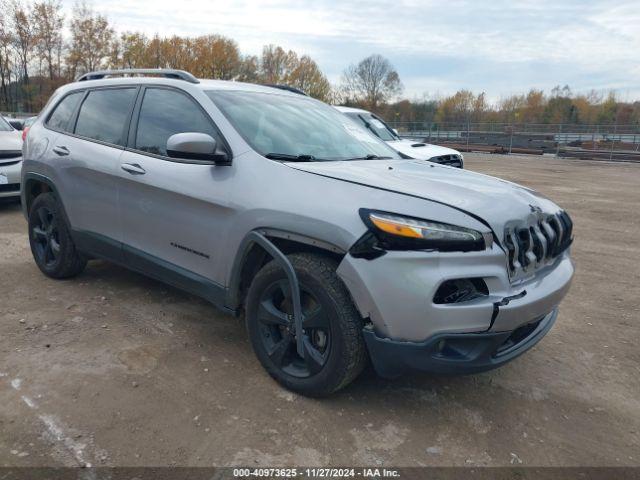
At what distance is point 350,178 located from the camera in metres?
2.69

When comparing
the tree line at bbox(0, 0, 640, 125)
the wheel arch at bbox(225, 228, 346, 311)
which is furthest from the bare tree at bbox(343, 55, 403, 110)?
the wheel arch at bbox(225, 228, 346, 311)

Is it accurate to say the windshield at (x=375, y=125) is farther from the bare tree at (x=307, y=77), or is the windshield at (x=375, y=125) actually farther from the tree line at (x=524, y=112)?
the bare tree at (x=307, y=77)

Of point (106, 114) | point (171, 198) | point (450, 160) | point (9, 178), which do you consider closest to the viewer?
point (171, 198)

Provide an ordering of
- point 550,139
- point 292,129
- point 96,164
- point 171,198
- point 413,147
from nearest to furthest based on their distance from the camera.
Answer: point 171,198 < point 292,129 < point 96,164 < point 413,147 < point 550,139

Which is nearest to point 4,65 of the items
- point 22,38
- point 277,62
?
point 22,38

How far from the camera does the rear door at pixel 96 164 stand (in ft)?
12.4

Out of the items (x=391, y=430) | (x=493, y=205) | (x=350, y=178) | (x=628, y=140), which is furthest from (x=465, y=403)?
(x=628, y=140)

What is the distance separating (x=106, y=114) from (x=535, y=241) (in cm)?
328

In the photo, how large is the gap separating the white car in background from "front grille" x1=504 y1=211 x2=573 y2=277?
492cm

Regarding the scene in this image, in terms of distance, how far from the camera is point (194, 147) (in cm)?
287

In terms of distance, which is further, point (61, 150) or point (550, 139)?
point (550, 139)

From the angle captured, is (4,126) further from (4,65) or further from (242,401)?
(4,65)

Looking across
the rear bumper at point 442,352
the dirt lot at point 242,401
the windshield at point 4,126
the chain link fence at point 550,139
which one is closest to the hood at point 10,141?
the windshield at point 4,126

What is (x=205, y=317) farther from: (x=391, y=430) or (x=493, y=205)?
(x=493, y=205)
